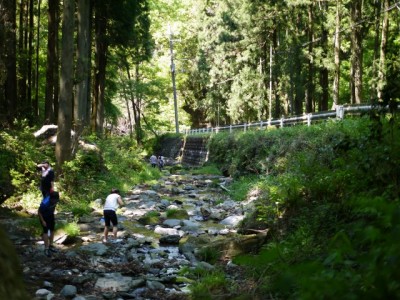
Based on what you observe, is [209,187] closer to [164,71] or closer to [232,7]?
[232,7]

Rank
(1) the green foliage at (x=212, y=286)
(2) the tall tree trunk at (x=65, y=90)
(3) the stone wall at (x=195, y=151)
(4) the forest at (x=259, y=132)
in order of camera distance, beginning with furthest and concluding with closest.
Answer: (3) the stone wall at (x=195, y=151) < (2) the tall tree trunk at (x=65, y=90) < (1) the green foliage at (x=212, y=286) < (4) the forest at (x=259, y=132)

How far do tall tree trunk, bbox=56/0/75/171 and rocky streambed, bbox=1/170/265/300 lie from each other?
6.97 feet

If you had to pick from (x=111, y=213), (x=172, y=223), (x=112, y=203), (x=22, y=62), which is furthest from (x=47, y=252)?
(x=22, y=62)

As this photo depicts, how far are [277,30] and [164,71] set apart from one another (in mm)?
23844

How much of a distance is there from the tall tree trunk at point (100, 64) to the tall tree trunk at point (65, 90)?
8.17 metres

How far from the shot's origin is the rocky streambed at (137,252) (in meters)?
6.84

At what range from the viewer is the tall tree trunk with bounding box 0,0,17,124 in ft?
48.4

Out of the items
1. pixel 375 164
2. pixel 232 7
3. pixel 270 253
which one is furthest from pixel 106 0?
pixel 270 253

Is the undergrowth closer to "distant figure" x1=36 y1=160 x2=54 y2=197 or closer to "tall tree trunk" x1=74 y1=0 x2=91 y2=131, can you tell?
"distant figure" x1=36 y1=160 x2=54 y2=197

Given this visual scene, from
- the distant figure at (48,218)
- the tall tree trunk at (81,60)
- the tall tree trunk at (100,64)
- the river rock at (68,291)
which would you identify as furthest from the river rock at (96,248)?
the tall tree trunk at (100,64)

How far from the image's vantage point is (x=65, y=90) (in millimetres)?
14133

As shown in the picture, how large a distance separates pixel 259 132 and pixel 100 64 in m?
10.4

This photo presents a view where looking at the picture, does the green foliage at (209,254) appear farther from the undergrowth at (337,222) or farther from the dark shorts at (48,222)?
the dark shorts at (48,222)

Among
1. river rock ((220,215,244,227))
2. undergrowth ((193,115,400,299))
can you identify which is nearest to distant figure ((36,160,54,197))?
undergrowth ((193,115,400,299))
